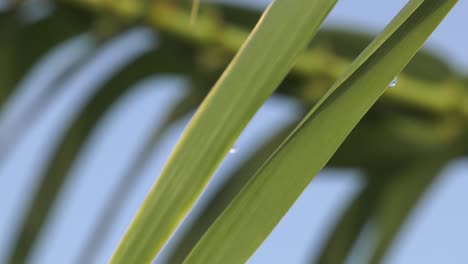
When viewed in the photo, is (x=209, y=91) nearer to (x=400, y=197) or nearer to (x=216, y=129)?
(x=400, y=197)

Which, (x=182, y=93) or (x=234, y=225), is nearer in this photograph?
(x=234, y=225)

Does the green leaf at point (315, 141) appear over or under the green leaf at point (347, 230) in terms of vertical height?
under

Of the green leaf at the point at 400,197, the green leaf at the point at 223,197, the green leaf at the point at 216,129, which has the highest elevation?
the green leaf at the point at 400,197

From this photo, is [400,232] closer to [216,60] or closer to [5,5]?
[216,60]

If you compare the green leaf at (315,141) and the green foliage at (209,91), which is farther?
the green foliage at (209,91)

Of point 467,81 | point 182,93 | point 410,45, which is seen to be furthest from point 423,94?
point 410,45

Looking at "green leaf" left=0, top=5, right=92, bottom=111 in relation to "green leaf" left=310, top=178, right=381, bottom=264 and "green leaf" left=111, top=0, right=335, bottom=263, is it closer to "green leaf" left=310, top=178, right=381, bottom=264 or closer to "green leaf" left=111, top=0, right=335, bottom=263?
"green leaf" left=310, top=178, right=381, bottom=264

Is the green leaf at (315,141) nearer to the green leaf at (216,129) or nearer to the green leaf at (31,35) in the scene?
the green leaf at (216,129)

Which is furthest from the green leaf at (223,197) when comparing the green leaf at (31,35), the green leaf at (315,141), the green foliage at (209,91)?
the green leaf at (315,141)
